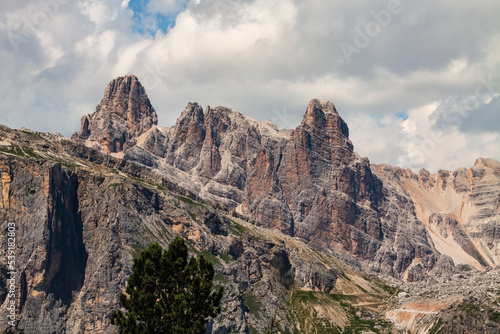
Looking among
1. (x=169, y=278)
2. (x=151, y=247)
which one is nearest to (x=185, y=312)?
(x=169, y=278)

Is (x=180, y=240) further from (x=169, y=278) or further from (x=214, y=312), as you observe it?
(x=214, y=312)

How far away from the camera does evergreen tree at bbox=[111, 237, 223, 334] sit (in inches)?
3378

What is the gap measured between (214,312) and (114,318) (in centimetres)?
1509

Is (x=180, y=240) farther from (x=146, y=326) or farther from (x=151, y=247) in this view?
(x=146, y=326)

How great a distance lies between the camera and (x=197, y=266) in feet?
294

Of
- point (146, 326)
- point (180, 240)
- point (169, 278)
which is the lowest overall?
point (146, 326)

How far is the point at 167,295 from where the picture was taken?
89312mm

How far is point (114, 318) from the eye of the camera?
86938mm

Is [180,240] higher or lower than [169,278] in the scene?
higher

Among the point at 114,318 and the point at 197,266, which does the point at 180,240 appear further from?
the point at 114,318

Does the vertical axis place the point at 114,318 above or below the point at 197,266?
below

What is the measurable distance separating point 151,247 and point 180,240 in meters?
4.49

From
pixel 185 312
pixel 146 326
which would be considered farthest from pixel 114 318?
pixel 185 312

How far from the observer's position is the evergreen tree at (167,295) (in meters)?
85.8
